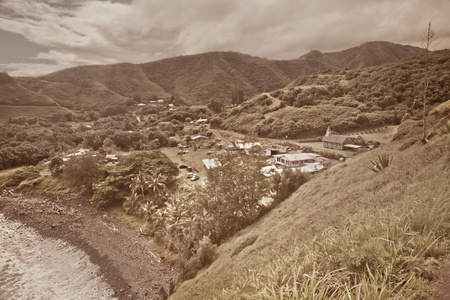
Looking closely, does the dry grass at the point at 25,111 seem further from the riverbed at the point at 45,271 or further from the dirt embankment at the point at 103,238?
the riverbed at the point at 45,271

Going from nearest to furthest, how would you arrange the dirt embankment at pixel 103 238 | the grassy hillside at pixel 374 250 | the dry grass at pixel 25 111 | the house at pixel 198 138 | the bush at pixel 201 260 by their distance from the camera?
1. the grassy hillside at pixel 374 250
2. the bush at pixel 201 260
3. the dirt embankment at pixel 103 238
4. the house at pixel 198 138
5. the dry grass at pixel 25 111

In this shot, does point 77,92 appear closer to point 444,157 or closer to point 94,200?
point 94,200

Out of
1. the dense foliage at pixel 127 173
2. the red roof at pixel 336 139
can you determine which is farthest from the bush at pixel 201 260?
the red roof at pixel 336 139

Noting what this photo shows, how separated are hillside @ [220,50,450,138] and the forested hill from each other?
58.8 meters

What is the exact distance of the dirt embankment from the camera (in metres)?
17.7

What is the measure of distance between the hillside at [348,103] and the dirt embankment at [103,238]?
138 feet

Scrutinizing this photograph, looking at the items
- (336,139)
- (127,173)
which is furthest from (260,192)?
(336,139)

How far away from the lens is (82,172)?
34281mm

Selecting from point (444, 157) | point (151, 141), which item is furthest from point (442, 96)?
point (151, 141)

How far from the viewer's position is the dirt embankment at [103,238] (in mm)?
17719

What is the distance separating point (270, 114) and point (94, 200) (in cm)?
5755

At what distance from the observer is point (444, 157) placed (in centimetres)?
835

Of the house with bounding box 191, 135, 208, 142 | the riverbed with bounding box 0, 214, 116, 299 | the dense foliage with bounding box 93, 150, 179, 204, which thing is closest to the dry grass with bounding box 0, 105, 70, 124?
the house with bounding box 191, 135, 208, 142

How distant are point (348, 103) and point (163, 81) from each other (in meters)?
155
